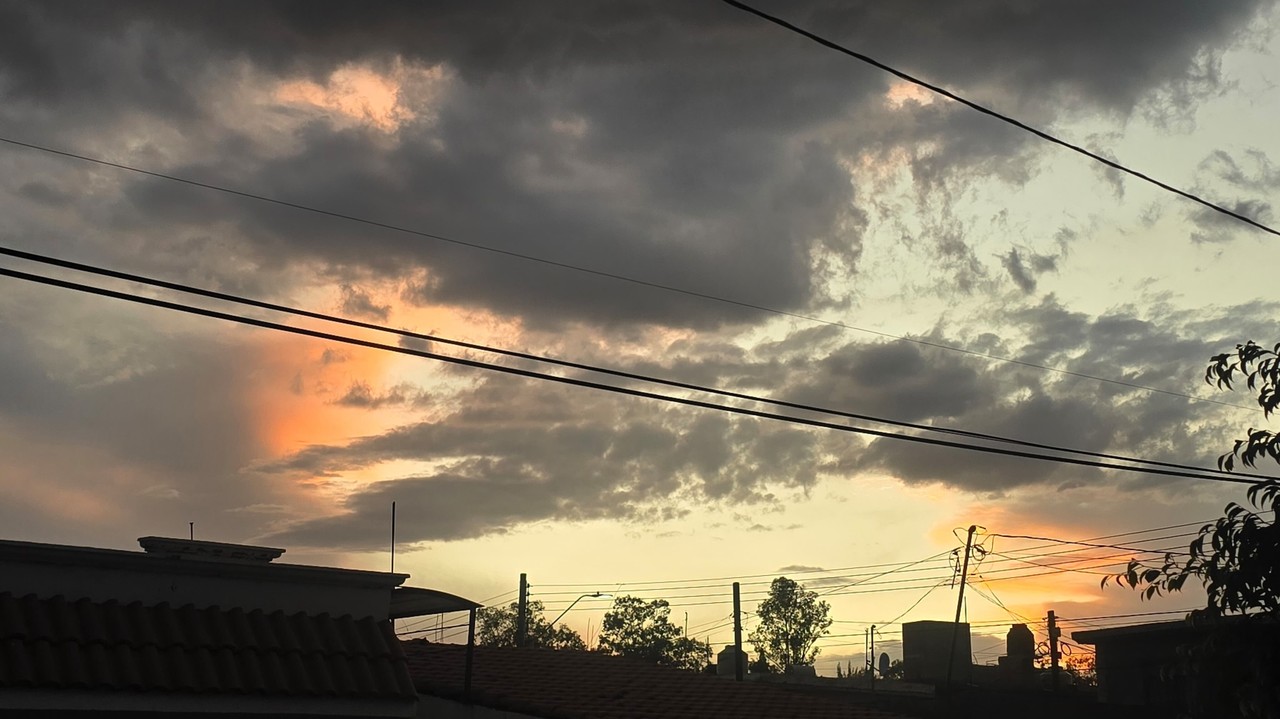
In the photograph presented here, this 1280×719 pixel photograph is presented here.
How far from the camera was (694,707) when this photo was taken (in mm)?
22359

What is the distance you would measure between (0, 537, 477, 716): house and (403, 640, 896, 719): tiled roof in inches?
236

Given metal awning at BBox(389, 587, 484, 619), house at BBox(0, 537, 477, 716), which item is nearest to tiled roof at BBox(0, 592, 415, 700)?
house at BBox(0, 537, 477, 716)

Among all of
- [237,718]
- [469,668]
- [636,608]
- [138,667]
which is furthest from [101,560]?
[636,608]

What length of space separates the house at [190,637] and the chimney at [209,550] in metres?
1.58

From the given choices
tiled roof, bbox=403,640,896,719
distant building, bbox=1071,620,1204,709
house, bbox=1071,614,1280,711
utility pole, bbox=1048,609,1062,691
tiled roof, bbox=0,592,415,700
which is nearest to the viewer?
tiled roof, bbox=0,592,415,700

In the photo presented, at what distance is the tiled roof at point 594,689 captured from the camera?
21.2 meters

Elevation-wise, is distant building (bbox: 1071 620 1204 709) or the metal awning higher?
the metal awning

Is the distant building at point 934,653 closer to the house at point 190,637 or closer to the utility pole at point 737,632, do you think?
the utility pole at point 737,632

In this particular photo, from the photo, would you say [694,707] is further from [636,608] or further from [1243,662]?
[636,608]

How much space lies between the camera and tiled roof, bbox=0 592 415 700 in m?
12.7

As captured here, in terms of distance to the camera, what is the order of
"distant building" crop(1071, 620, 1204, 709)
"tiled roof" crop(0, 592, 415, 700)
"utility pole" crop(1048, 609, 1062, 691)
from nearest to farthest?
"tiled roof" crop(0, 592, 415, 700) → "distant building" crop(1071, 620, 1204, 709) → "utility pole" crop(1048, 609, 1062, 691)

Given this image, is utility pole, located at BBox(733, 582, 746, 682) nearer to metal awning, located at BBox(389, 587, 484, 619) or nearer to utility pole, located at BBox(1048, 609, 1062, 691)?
utility pole, located at BBox(1048, 609, 1062, 691)

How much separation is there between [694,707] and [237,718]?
10614 millimetres

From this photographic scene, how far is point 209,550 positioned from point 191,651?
3093 mm
